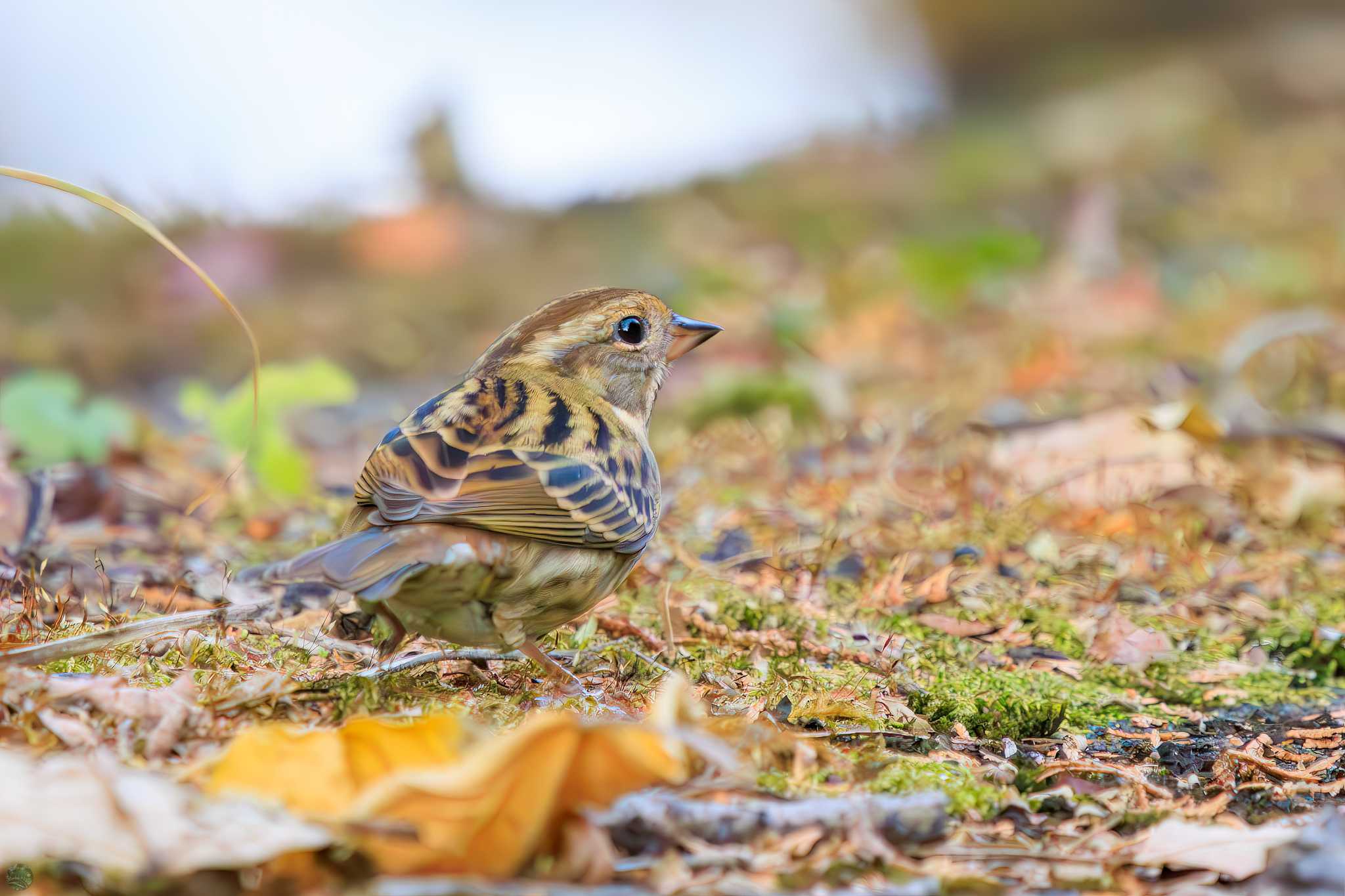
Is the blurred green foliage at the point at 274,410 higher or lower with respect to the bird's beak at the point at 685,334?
lower

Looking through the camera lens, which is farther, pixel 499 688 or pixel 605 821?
pixel 499 688

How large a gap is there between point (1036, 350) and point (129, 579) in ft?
18.2

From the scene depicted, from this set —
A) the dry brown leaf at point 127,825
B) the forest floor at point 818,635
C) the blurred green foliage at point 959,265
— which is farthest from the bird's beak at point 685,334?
the blurred green foliage at point 959,265

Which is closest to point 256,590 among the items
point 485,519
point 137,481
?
point 485,519

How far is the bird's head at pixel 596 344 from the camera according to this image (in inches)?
166

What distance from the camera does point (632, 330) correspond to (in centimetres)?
432

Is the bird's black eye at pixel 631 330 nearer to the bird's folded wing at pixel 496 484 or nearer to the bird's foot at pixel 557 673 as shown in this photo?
the bird's folded wing at pixel 496 484

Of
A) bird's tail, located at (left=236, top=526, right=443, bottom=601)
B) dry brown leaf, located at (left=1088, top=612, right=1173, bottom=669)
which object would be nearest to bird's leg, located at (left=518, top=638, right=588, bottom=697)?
bird's tail, located at (left=236, top=526, right=443, bottom=601)

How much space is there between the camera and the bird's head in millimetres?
4211

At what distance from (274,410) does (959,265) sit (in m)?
5.77

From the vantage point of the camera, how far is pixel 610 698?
3.19 meters

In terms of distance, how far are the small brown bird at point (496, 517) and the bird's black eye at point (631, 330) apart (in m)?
0.28

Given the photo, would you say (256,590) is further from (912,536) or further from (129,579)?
(912,536)

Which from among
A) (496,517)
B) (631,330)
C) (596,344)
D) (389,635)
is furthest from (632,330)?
(389,635)
